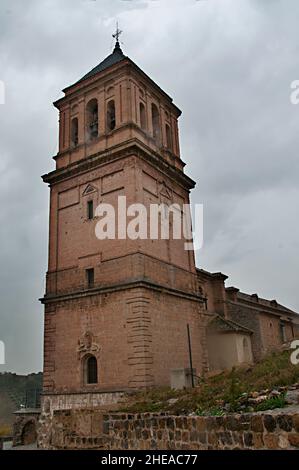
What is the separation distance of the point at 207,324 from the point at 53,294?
11.0 m

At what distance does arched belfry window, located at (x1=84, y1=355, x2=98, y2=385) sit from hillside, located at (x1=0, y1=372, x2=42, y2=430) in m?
16.6

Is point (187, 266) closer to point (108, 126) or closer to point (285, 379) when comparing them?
point (108, 126)

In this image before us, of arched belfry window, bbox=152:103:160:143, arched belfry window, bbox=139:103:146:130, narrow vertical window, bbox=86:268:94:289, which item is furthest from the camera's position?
arched belfry window, bbox=152:103:160:143

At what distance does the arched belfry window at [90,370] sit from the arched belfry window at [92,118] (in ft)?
37.1

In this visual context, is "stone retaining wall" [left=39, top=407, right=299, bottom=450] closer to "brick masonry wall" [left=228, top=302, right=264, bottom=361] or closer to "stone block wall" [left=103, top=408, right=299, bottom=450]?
"stone block wall" [left=103, top=408, right=299, bottom=450]

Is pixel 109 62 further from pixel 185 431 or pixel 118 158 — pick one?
pixel 185 431

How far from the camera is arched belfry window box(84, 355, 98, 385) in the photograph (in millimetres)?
18109

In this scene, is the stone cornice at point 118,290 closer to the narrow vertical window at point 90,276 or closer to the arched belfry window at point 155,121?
the narrow vertical window at point 90,276

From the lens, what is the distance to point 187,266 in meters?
22.5

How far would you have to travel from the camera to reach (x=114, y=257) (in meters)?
18.8

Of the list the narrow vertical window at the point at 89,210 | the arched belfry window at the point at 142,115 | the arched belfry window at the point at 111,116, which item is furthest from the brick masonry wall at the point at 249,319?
the arched belfry window at the point at 111,116

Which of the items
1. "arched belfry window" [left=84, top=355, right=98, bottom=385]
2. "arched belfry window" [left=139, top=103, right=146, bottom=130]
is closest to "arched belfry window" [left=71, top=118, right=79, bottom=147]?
"arched belfry window" [left=139, top=103, right=146, bottom=130]

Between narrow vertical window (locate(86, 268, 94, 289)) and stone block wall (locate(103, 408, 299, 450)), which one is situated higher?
narrow vertical window (locate(86, 268, 94, 289))

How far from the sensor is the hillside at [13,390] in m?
33.9
